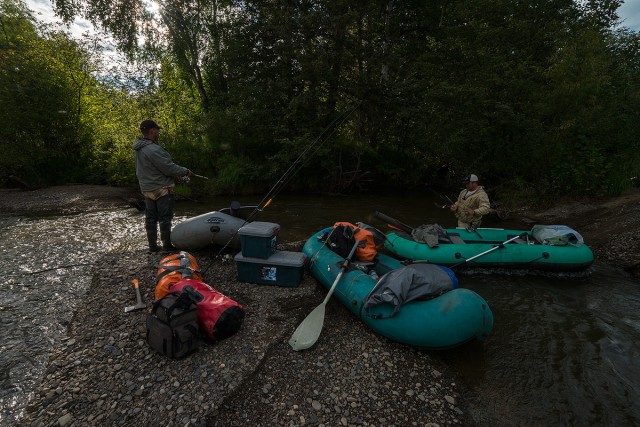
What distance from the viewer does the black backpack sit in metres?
3.21

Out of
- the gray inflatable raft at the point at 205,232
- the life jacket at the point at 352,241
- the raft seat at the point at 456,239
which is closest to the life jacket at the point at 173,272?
the gray inflatable raft at the point at 205,232

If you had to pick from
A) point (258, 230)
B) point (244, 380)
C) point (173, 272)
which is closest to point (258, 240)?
point (258, 230)

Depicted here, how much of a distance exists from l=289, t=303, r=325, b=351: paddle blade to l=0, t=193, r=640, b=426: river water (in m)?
1.70

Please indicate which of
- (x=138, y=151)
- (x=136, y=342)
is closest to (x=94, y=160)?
(x=138, y=151)

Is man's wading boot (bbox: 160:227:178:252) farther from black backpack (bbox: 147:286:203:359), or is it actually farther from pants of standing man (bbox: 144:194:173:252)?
black backpack (bbox: 147:286:203:359)

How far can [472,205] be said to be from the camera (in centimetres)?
714

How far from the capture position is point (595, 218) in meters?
9.36

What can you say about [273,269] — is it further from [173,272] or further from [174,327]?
[174,327]

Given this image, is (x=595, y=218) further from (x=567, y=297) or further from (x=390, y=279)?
(x=390, y=279)

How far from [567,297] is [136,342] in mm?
6994

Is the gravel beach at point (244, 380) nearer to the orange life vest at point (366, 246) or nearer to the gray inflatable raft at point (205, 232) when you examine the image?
the orange life vest at point (366, 246)

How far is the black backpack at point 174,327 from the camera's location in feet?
10.5

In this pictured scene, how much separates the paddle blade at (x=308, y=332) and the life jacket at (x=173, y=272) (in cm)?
172

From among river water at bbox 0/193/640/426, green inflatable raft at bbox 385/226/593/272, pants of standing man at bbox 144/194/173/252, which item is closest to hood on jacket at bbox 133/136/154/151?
pants of standing man at bbox 144/194/173/252
